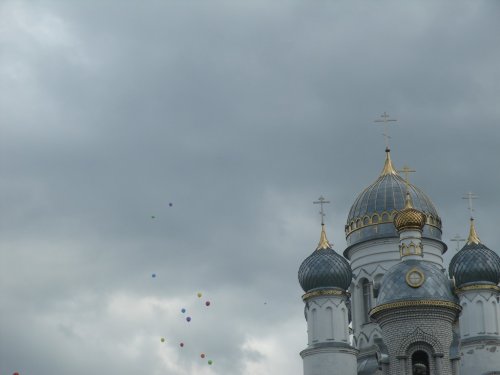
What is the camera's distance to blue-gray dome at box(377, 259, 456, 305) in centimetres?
4253

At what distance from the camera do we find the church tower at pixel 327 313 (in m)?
46.9

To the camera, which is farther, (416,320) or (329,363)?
(329,363)

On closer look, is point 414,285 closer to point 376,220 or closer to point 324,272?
point 324,272


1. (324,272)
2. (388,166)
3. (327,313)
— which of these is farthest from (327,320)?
(388,166)

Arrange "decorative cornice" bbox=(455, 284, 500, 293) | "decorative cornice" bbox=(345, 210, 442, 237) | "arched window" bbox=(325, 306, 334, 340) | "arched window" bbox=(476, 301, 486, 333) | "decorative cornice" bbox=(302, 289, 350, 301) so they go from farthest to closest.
Result: "decorative cornice" bbox=(345, 210, 442, 237)
"decorative cornice" bbox=(302, 289, 350, 301)
"arched window" bbox=(325, 306, 334, 340)
"decorative cornice" bbox=(455, 284, 500, 293)
"arched window" bbox=(476, 301, 486, 333)

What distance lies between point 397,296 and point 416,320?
100 cm

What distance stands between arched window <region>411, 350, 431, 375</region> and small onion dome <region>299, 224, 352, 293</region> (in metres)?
6.86

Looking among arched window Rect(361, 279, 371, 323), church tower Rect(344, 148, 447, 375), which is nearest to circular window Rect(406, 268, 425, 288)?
church tower Rect(344, 148, 447, 375)

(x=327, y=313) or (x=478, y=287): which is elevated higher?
(x=478, y=287)

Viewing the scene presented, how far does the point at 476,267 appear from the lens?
1861 inches

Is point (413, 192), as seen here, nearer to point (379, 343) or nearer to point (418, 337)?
point (379, 343)

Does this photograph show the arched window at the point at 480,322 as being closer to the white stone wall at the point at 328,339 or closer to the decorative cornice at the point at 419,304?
the decorative cornice at the point at 419,304

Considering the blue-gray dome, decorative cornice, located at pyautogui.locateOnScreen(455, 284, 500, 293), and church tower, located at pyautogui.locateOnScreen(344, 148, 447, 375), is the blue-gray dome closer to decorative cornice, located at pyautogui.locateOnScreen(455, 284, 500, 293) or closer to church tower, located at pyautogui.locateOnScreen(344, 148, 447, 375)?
decorative cornice, located at pyautogui.locateOnScreen(455, 284, 500, 293)

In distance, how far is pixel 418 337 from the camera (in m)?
41.9
